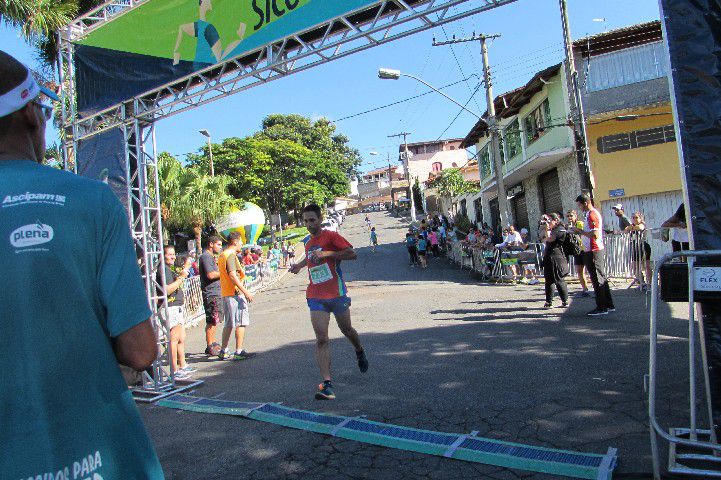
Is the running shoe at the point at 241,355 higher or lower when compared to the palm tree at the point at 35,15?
lower

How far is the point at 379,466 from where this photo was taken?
140 inches

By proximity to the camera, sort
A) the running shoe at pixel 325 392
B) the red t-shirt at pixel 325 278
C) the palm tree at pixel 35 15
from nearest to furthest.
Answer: the running shoe at pixel 325 392
the red t-shirt at pixel 325 278
the palm tree at pixel 35 15

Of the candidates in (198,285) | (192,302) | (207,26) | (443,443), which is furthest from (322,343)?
(198,285)

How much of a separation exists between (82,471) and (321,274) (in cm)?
425

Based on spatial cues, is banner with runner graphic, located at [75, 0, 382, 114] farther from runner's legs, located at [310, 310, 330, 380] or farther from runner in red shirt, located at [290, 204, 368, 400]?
runner's legs, located at [310, 310, 330, 380]

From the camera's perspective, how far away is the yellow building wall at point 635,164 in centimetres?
1722

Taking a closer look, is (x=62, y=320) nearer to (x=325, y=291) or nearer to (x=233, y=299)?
(x=325, y=291)

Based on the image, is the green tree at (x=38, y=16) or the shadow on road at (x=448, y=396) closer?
the shadow on road at (x=448, y=396)

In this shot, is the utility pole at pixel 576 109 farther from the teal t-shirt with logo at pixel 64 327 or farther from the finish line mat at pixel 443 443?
the teal t-shirt with logo at pixel 64 327

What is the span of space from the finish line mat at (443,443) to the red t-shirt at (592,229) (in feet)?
18.0

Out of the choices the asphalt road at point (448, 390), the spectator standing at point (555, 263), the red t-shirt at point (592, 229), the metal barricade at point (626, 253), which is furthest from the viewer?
the metal barricade at point (626, 253)

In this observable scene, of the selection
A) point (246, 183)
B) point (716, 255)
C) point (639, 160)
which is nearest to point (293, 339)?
point (716, 255)

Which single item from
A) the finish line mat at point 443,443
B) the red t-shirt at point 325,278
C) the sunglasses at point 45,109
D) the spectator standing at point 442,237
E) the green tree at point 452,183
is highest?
the green tree at point 452,183

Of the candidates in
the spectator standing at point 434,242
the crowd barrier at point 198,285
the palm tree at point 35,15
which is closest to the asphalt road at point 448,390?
A: the crowd barrier at point 198,285
